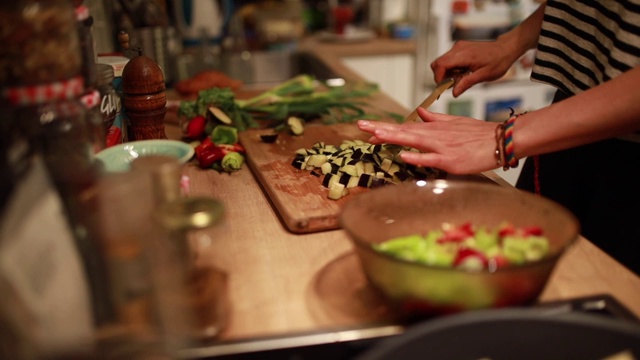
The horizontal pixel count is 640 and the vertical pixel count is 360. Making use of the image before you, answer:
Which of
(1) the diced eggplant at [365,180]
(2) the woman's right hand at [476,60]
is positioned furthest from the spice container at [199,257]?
(2) the woman's right hand at [476,60]

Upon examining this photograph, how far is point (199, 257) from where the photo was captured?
2.45ft

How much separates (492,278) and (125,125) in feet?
2.86

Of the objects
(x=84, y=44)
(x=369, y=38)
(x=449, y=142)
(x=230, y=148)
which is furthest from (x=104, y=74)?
(x=369, y=38)

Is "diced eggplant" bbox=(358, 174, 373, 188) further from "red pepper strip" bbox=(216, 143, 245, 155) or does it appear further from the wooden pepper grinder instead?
the wooden pepper grinder

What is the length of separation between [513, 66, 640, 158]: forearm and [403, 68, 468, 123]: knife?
31 cm

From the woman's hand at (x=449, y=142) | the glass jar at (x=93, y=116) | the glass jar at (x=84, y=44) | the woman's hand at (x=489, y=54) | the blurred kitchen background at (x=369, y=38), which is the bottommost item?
the blurred kitchen background at (x=369, y=38)

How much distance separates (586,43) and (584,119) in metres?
0.40

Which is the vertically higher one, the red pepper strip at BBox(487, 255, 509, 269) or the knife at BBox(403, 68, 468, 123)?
the knife at BBox(403, 68, 468, 123)

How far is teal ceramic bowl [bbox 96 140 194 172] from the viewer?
986 mm

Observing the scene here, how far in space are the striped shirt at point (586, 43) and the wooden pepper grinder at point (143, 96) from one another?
851mm

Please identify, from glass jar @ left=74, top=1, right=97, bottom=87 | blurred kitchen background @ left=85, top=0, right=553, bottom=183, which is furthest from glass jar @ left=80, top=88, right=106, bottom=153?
blurred kitchen background @ left=85, top=0, right=553, bottom=183

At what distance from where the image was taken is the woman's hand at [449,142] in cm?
103

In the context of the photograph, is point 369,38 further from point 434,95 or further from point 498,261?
point 498,261

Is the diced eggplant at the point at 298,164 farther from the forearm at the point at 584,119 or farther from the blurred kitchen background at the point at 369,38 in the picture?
the blurred kitchen background at the point at 369,38
